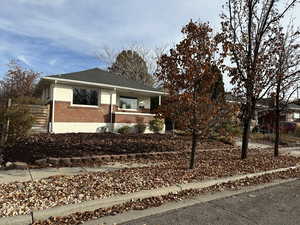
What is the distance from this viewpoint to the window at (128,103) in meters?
17.9

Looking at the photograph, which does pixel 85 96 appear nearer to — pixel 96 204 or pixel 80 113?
pixel 80 113

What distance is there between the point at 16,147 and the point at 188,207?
712 cm

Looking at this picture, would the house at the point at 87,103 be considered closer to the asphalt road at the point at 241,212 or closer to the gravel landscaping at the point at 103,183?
the gravel landscaping at the point at 103,183

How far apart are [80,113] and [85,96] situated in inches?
48.8

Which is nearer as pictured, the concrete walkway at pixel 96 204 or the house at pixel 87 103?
the concrete walkway at pixel 96 204

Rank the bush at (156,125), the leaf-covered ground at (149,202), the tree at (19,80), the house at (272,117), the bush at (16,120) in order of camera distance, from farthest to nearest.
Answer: the tree at (19,80)
the bush at (156,125)
the house at (272,117)
the bush at (16,120)
the leaf-covered ground at (149,202)

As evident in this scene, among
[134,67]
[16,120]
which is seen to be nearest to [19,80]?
[134,67]

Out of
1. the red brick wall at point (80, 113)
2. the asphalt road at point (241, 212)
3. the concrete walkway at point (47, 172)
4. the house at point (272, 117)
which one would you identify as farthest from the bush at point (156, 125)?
the asphalt road at point (241, 212)

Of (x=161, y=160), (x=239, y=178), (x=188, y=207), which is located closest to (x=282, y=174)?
(x=239, y=178)

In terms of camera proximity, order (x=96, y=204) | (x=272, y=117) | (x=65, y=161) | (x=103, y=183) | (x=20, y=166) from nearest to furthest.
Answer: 1. (x=96, y=204)
2. (x=103, y=183)
3. (x=20, y=166)
4. (x=65, y=161)
5. (x=272, y=117)

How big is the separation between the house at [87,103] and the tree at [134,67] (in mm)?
16668

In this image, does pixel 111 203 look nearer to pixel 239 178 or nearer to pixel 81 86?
pixel 239 178

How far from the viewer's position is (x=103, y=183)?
5141mm

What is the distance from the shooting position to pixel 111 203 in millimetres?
4238
